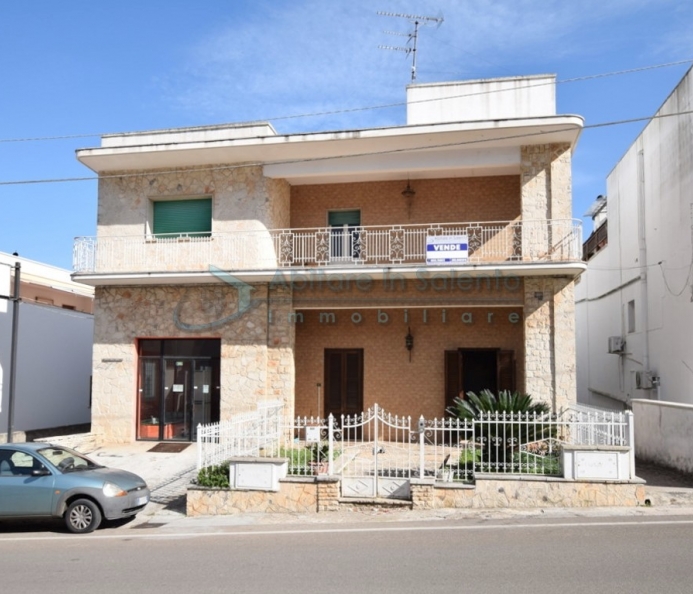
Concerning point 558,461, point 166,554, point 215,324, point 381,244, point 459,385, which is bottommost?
point 166,554

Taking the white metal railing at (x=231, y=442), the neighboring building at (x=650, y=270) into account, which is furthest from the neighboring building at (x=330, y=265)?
the white metal railing at (x=231, y=442)

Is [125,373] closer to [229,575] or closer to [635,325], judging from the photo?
[229,575]

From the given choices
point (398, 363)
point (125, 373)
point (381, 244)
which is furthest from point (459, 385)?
point (125, 373)

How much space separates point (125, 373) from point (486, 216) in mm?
10376

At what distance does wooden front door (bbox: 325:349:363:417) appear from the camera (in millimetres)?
18047

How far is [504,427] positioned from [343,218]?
886 cm

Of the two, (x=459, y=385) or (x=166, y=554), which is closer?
(x=166, y=554)

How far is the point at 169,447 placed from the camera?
55.9ft

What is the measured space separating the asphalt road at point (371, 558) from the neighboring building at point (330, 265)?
735cm

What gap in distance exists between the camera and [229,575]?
23.5ft

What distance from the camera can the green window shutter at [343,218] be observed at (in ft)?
60.3

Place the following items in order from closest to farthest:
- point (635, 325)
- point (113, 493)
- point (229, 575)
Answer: point (229, 575), point (113, 493), point (635, 325)

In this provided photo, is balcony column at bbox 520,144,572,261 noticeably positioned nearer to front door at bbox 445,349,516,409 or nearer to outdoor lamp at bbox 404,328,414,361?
front door at bbox 445,349,516,409

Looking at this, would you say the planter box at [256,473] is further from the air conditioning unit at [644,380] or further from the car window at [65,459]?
the air conditioning unit at [644,380]
